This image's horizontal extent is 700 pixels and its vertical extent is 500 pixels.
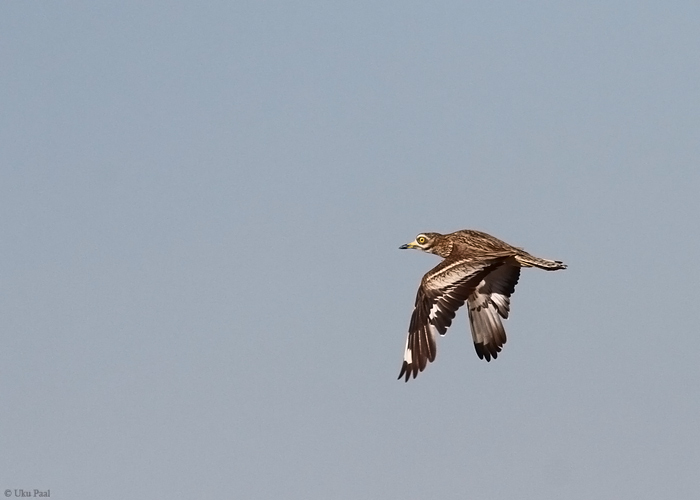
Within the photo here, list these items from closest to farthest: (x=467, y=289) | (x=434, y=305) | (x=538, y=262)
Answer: (x=434, y=305)
(x=467, y=289)
(x=538, y=262)

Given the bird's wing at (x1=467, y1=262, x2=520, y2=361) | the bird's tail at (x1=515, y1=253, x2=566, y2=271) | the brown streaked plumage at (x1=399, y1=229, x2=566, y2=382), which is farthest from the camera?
the bird's wing at (x1=467, y1=262, x2=520, y2=361)

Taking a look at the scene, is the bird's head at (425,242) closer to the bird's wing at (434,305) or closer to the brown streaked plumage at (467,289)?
the brown streaked plumage at (467,289)

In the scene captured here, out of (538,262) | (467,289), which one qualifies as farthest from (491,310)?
(467,289)

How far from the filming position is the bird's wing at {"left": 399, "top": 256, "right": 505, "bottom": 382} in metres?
29.7

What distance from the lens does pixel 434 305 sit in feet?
99.7

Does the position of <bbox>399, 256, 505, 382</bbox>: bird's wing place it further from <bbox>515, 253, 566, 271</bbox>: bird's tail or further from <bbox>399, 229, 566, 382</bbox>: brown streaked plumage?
<bbox>515, 253, 566, 271</bbox>: bird's tail

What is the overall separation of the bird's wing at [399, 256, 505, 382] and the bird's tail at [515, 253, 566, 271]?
1.36 metres

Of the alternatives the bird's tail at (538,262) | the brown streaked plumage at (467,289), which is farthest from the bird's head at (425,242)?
the bird's tail at (538,262)

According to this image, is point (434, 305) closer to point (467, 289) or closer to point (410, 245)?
point (467, 289)

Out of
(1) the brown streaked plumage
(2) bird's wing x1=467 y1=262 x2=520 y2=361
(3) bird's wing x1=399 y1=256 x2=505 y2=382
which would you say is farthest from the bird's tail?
(2) bird's wing x1=467 y1=262 x2=520 y2=361

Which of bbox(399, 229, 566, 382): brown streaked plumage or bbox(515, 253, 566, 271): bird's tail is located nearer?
bbox(399, 229, 566, 382): brown streaked plumage

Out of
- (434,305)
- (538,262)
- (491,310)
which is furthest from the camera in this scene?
(491,310)

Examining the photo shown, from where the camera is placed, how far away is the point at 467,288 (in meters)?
30.9

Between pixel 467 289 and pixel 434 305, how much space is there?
955 millimetres
